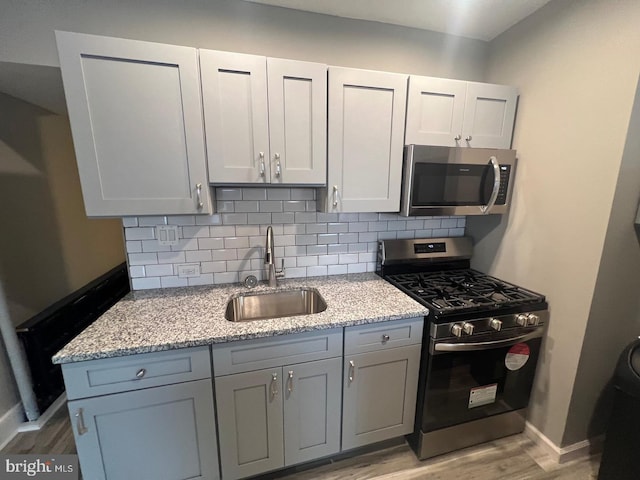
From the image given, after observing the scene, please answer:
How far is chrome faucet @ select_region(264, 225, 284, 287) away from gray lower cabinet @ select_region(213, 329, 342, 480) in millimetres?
540

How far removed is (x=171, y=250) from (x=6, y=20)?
1.30 metres

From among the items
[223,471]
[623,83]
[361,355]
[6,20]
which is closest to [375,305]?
[361,355]

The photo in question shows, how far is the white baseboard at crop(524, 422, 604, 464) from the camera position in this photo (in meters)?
1.57

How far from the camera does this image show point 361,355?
1.41 m

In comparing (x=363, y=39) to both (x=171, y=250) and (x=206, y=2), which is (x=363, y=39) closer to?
(x=206, y=2)

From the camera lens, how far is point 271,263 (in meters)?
1.70

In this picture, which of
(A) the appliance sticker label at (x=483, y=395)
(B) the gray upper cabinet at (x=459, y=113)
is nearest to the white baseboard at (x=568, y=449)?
(A) the appliance sticker label at (x=483, y=395)

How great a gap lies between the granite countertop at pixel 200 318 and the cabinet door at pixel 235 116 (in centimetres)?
71

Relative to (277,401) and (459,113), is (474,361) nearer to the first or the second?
(277,401)

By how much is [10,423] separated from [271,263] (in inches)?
80.1

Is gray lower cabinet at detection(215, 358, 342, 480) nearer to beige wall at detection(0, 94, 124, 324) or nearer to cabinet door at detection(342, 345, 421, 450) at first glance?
cabinet door at detection(342, 345, 421, 450)

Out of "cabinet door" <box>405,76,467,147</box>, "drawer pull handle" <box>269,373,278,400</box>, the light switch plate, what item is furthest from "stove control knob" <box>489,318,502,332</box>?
the light switch plate

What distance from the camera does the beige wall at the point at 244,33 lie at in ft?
4.22

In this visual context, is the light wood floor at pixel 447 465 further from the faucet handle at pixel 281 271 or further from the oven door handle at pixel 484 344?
the faucet handle at pixel 281 271
